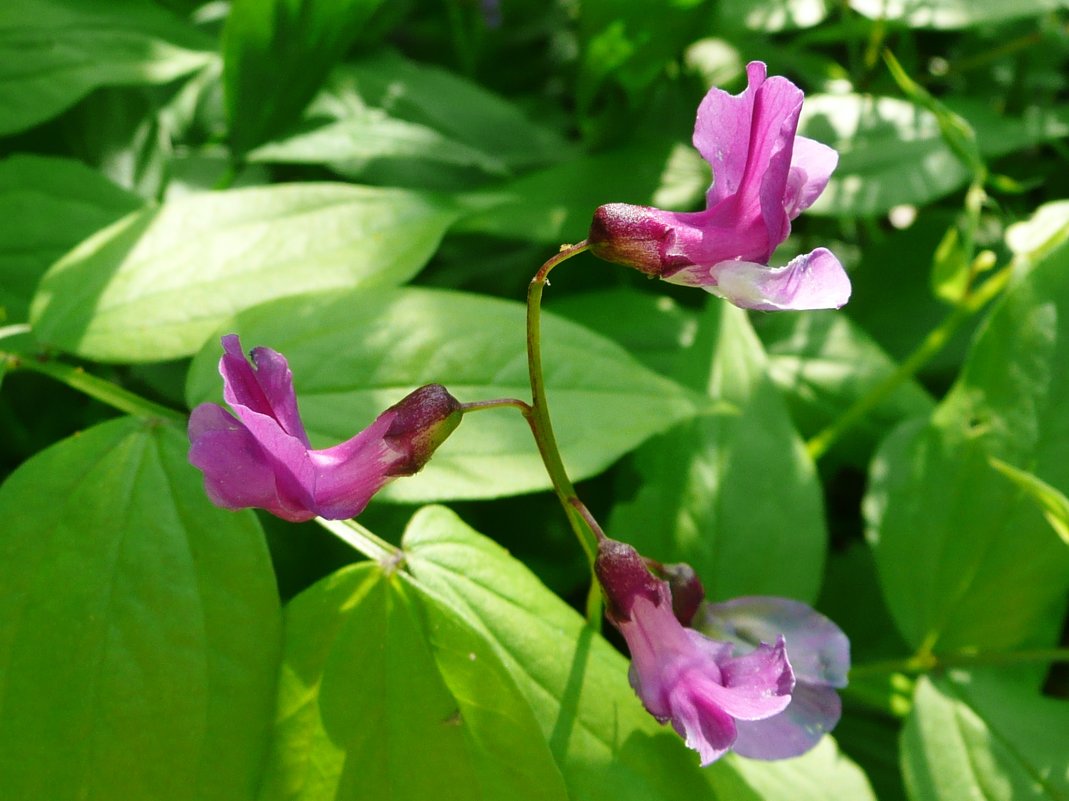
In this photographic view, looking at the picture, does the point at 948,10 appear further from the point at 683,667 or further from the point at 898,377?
the point at 683,667

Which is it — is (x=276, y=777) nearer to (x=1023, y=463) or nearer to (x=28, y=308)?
(x=28, y=308)

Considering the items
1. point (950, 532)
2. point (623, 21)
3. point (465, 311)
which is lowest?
point (950, 532)

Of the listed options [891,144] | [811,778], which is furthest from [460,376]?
[891,144]

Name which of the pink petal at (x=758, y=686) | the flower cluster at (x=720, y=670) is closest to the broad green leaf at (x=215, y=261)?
the flower cluster at (x=720, y=670)

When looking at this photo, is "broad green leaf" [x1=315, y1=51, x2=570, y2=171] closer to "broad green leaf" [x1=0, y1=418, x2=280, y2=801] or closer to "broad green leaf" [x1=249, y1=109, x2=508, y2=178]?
"broad green leaf" [x1=249, y1=109, x2=508, y2=178]

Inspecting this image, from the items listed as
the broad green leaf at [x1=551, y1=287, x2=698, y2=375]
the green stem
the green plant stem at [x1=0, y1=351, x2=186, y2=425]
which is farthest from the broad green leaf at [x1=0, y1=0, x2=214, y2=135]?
the green stem

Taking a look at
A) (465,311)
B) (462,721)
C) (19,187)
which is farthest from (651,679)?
(19,187)
